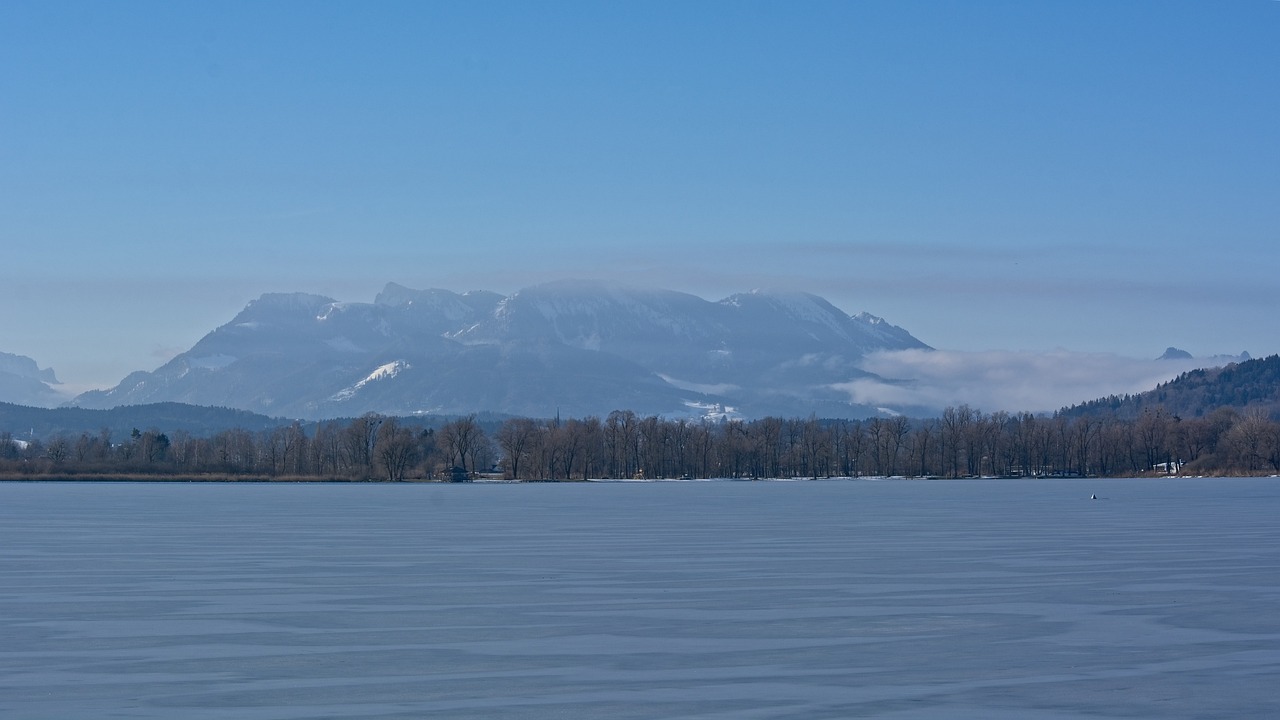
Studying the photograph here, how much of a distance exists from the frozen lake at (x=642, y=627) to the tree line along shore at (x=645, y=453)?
4651 inches

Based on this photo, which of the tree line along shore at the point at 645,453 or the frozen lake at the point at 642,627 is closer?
the frozen lake at the point at 642,627

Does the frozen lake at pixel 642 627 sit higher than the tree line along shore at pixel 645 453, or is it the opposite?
the tree line along shore at pixel 645 453

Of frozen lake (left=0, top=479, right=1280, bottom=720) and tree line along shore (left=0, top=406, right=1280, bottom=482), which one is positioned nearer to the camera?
frozen lake (left=0, top=479, right=1280, bottom=720)

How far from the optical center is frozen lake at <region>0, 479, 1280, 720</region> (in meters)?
16.0

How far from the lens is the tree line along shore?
6225 inches

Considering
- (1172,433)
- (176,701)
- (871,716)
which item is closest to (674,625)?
(871,716)

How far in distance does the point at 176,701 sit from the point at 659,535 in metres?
29.1

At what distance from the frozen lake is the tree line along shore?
11812 centimetres

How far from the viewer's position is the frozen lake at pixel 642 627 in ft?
52.4

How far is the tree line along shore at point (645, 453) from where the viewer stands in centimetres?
15812

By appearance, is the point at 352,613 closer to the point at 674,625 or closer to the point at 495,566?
the point at 674,625

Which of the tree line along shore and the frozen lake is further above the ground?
the tree line along shore

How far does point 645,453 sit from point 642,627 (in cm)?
16396

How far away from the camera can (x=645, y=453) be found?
185250 mm
